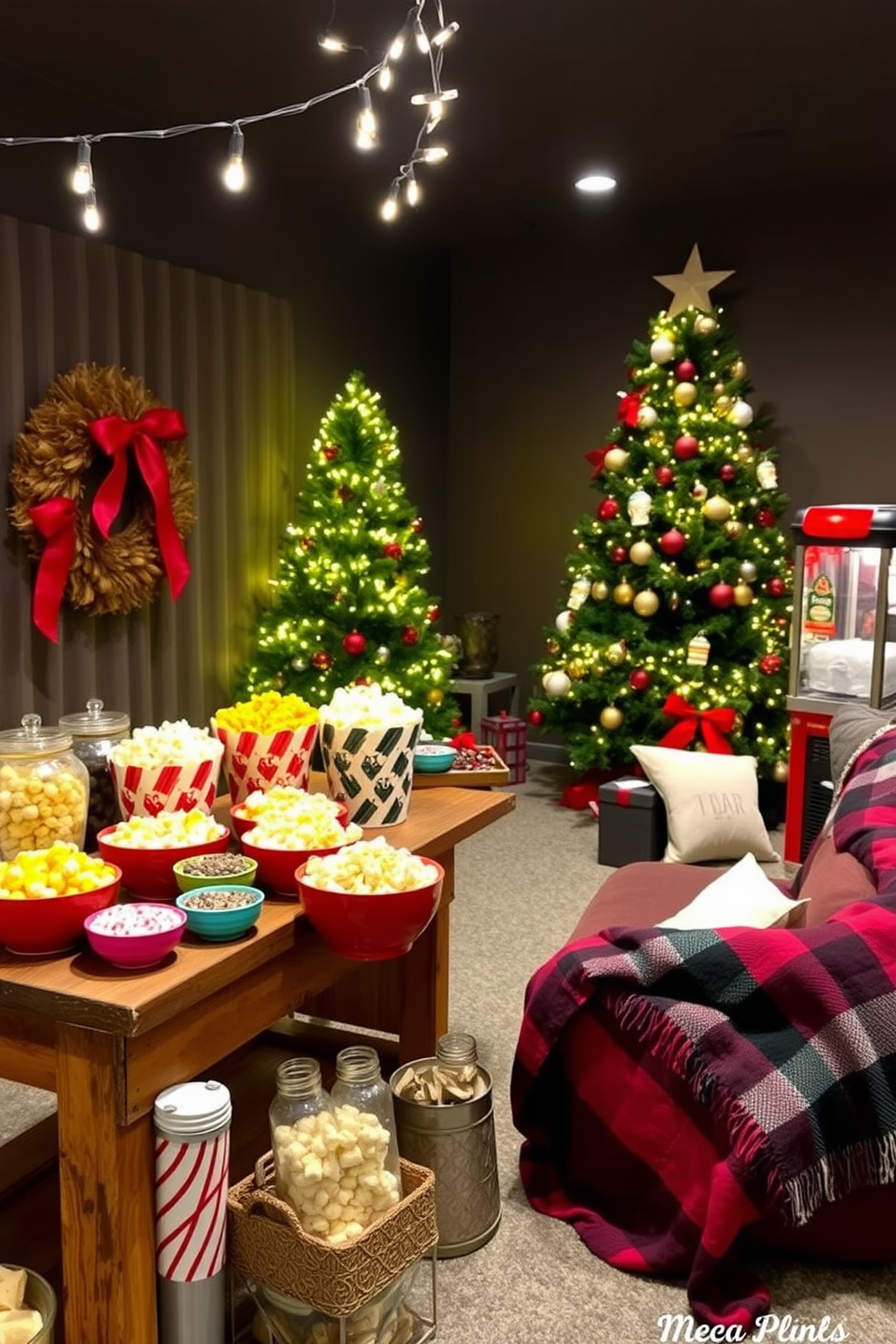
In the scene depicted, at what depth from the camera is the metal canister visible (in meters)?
2.05

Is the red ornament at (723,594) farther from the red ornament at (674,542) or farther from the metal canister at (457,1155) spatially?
the metal canister at (457,1155)

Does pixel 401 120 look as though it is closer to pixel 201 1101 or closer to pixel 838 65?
pixel 838 65

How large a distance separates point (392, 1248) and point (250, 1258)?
8.4 inches

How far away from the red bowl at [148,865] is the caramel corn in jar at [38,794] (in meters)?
0.07

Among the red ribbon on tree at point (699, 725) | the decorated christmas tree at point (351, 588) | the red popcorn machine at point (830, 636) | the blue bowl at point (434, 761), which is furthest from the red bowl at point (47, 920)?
the red ribbon on tree at point (699, 725)

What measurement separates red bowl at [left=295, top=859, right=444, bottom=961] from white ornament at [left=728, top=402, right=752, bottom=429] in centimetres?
385

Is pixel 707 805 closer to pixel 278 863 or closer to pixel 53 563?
pixel 53 563

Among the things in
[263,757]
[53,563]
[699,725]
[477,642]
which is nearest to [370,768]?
[263,757]

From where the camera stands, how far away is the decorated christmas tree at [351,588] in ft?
15.7

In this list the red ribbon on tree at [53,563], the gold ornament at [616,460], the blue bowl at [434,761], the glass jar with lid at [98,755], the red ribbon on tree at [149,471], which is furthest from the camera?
the gold ornament at [616,460]

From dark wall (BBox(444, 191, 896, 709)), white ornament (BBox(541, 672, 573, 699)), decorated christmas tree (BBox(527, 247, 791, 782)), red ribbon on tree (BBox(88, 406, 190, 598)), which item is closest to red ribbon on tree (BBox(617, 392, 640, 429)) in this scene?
decorated christmas tree (BBox(527, 247, 791, 782))

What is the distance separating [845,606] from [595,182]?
220cm

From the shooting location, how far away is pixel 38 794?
1.77 m

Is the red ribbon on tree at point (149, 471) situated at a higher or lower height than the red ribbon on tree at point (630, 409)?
lower
